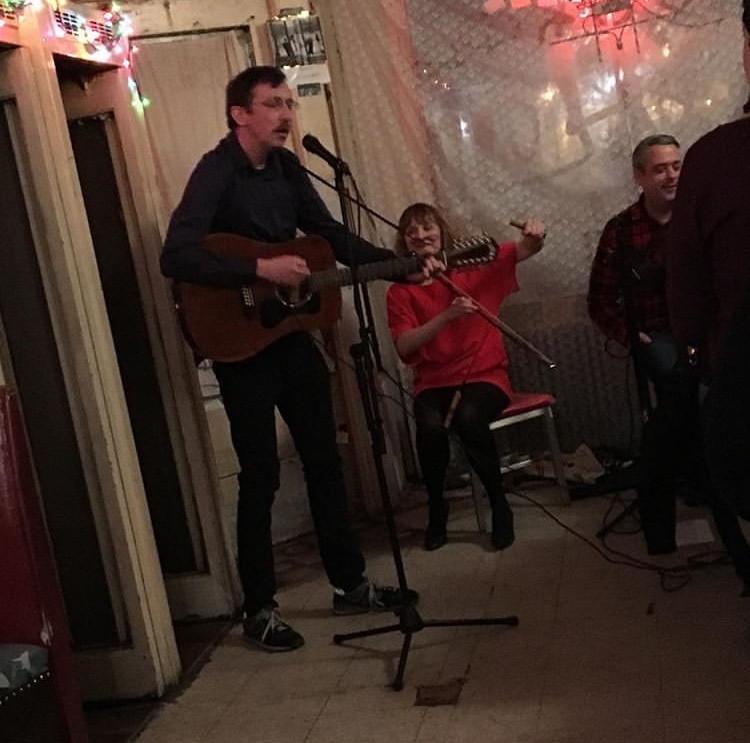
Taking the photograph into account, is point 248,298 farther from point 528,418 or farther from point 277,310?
point 528,418

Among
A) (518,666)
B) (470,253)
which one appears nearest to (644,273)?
(470,253)

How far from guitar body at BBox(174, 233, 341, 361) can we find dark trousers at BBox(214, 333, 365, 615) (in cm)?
5

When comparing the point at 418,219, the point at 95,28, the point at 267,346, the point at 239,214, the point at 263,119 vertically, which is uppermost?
the point at 95,28

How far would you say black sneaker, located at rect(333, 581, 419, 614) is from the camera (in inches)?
110

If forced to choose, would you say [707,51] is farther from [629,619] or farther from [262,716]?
[262,716]

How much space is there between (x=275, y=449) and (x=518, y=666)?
0.83 metres

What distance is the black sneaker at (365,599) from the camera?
9.14 feet

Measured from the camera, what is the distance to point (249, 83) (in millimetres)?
2615

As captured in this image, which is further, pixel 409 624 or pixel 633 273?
pixel 633 273

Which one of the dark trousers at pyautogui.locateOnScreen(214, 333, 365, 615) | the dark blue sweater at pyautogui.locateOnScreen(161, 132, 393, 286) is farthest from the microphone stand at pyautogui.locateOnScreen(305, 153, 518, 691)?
the dark trousers at pyautogui.locateOnScreen(214, 333, 365, 615)

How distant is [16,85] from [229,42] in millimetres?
1310

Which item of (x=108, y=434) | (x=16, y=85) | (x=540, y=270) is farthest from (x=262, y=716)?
(x=540, y=270)

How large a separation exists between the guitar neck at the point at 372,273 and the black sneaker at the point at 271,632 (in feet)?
2.80

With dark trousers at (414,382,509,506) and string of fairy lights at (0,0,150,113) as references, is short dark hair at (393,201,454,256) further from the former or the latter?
string of fairy lights at (0,0,150,113)
